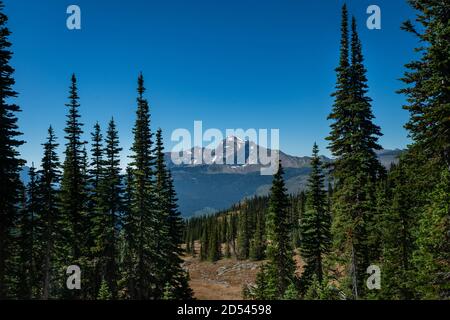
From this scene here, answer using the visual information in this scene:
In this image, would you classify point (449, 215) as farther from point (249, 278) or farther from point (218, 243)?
point (218, 243)

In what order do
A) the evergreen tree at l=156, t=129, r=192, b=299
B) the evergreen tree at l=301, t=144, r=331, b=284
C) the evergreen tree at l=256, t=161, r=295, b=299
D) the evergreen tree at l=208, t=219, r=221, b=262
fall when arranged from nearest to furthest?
the evergreen tree at l=256, t=161, r=295, b=299
the evergreen tree at l=301, t=144, r=331, b=284
the evergreen tree at l=156, t=129, r=192, b=299
the evergreen tree at l=208, t=219, r=221, b=262

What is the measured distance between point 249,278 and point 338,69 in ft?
237

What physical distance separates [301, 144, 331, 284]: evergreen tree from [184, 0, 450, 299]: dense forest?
105 millimetres

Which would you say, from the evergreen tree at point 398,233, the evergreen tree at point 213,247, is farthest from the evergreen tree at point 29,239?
the evergreen tree at point 213,247

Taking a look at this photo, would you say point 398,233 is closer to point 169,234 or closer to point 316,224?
point 316,224

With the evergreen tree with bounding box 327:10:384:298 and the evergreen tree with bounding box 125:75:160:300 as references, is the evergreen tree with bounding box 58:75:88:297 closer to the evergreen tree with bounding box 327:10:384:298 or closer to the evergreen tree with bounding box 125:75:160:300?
the evergreen tree with bounding box 125:75:160:300

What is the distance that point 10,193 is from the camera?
22766mm

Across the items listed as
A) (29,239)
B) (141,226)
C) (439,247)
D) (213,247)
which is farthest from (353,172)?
(213,247)

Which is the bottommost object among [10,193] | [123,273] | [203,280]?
[203,280]

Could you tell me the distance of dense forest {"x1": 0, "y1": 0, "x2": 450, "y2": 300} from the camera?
17.8 m

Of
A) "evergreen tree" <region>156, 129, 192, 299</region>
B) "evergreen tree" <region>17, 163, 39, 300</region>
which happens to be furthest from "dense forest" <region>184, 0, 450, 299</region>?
"evergreen tree" <region>17, 163, 39, 300</region>

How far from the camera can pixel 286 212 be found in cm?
3394
